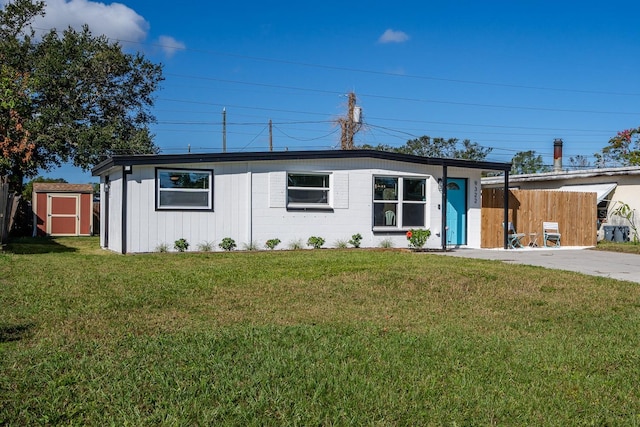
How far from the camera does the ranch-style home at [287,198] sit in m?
15.5

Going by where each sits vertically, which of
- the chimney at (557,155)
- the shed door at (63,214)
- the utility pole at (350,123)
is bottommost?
the shed door at (63,214)

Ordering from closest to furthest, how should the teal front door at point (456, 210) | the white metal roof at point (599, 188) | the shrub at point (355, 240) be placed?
the shrub at point (355, 240)
the teal front door at point (456, 210)
the white metal roof at point (599, 188)

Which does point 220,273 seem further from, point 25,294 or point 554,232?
point 554,232

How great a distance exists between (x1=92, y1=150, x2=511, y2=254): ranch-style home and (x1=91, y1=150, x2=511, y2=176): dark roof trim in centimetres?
3

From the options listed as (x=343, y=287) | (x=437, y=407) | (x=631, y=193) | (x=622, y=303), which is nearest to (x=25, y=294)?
(x=343, y=287)

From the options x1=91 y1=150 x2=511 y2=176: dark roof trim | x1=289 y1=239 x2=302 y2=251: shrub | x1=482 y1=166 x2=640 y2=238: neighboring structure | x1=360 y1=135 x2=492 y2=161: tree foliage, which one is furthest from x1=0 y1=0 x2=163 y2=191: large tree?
x1=360 y1=135 x2=492 y2=161: tree foliage

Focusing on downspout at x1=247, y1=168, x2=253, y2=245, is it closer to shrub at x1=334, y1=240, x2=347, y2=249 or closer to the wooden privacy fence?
shrub at x1=334, y1=240, x2=347, y2=249

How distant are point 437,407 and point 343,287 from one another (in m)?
5.08

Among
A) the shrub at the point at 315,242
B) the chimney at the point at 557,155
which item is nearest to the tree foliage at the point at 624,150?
the chimney at the point at 557,155

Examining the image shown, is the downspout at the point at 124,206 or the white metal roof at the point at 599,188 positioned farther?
the white metal roof at the point at 599,188

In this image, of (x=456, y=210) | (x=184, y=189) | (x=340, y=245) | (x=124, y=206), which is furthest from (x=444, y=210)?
(x=124, y=206)

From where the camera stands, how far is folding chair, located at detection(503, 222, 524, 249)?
19.2 metres

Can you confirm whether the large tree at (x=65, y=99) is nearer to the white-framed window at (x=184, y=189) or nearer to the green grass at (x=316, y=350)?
the white-framed window at (x=184, y=189)

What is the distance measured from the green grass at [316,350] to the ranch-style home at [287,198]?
5398 millimetres
